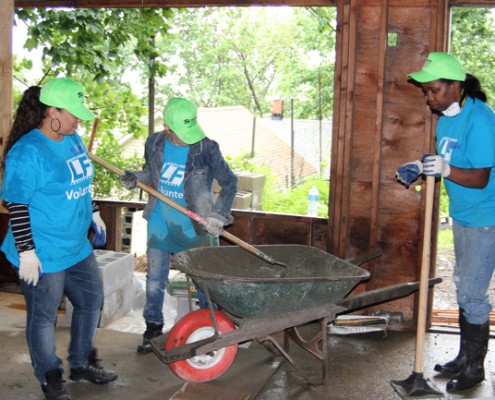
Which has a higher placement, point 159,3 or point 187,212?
point 159,3

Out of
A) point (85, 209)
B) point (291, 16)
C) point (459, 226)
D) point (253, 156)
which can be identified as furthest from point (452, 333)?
point (291, 16)

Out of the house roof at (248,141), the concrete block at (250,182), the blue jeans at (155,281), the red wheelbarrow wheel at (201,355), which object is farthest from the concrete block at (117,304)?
the house roof at (248,141)

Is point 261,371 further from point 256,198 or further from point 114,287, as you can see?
point 256,198

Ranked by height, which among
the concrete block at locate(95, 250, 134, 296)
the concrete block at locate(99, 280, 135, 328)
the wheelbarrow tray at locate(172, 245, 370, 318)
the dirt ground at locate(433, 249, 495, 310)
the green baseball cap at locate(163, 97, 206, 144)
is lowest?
the dirt ground at locate(433, 249, 495, 310)

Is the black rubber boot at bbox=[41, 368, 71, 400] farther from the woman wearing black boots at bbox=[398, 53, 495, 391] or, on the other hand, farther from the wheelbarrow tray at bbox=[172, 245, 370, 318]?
the woman wearing black boots at bbox=[398, 53, 495, 391]

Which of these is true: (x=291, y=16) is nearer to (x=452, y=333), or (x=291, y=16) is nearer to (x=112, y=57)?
(x=112, y=57)

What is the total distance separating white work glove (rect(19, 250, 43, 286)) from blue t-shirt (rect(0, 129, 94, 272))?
10 centimetres

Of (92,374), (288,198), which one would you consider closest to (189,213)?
(92,374)

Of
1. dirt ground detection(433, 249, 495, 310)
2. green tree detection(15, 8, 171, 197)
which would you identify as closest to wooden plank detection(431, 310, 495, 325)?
dirt ground detection(433, 249, 495, 310)

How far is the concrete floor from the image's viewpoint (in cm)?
350

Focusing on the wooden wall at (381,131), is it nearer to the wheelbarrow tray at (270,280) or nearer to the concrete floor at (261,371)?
the concrete floor at (261,371)

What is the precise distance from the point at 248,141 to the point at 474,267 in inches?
397

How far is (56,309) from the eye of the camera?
3242 millimetres

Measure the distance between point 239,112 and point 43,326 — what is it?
34.8ft
